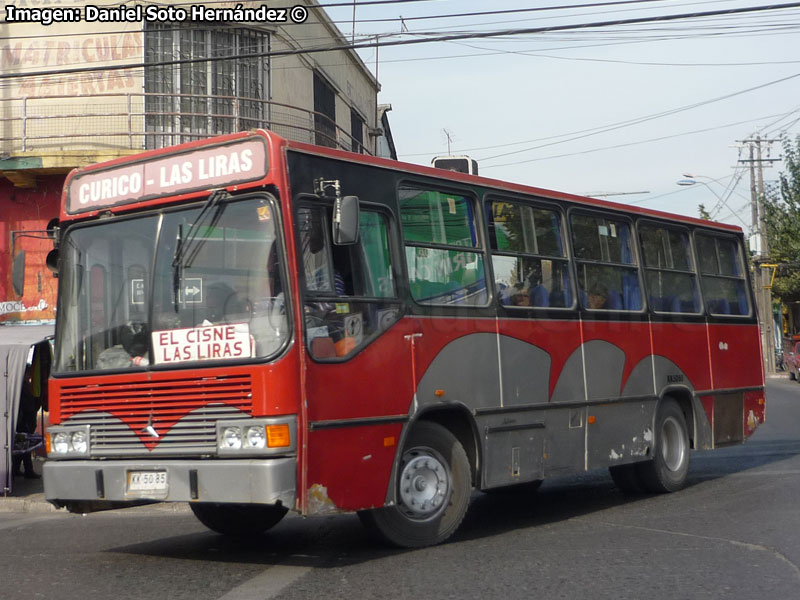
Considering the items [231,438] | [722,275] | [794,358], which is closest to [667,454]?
[722,275]

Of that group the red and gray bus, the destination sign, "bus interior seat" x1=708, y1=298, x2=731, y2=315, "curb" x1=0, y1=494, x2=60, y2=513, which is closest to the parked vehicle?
"bus interior seat" x1=708, y1=298, x2=731, y2=315

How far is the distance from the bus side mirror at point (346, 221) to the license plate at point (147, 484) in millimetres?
1971

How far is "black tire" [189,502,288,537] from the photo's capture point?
8.80 m

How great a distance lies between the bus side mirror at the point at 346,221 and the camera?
23.4 feet

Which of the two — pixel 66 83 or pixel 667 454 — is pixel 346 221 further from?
pixel 66 83

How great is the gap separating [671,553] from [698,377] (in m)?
4.67

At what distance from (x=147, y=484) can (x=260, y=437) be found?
971 mm

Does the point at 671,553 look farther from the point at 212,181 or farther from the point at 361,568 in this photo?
the point at 212,181

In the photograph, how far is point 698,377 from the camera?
1180 cm

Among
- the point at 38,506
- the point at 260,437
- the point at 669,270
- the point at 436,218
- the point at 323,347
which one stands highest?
the point at 436,218

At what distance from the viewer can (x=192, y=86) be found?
18625 millimetres

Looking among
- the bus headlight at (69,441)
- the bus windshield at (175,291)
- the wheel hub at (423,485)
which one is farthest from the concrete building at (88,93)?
the wheel hub at (423,485)

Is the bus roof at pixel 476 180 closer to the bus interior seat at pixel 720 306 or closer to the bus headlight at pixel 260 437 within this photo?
the bus interior seat at pixel 720 306

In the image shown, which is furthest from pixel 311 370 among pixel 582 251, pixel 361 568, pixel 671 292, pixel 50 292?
pixel 50 292
